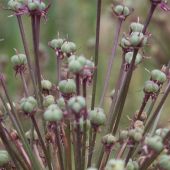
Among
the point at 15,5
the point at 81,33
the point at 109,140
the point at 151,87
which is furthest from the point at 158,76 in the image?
the point at 81,33

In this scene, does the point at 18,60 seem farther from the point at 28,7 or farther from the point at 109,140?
the point at 109,140

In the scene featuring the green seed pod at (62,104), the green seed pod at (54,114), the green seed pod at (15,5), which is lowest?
the green seed pod at (54,114)

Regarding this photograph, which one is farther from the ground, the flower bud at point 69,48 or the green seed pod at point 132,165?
the flower bud at point 69,48

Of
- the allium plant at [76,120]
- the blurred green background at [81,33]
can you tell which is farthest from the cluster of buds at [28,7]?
the blurred green background at [81,33]

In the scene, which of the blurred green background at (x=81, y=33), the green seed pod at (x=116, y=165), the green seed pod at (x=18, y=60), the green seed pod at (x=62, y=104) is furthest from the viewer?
the blurred green background at (x=81, y=33)

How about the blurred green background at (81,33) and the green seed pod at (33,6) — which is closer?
the green seed pod at (33,6)

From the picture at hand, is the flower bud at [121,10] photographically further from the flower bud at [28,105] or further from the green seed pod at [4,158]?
the green seed pod at [4,158]
